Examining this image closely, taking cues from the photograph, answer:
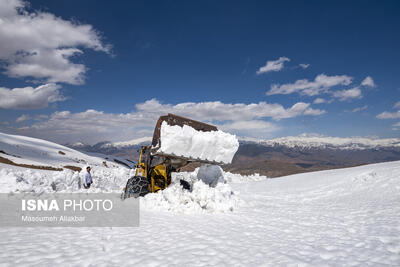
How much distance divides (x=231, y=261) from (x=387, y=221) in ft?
16.8

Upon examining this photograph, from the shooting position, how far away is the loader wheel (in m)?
8.56

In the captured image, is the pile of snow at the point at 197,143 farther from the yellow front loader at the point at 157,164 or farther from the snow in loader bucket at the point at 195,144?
the yellow front loader at the point at 157,164

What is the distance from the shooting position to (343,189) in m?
11.1

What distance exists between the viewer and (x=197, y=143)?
8414mm

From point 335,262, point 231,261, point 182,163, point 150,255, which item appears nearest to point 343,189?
point 182,163

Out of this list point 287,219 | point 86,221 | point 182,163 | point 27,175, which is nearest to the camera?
point 86,221

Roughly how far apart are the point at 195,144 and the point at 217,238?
4.29 metres

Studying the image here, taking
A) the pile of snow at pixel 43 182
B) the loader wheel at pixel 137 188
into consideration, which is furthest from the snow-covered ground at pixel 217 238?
the pile of snow at pixel 43 182

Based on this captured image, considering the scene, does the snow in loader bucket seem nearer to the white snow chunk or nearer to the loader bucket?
the loader bucket

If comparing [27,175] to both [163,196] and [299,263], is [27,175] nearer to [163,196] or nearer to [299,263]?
[163,196]

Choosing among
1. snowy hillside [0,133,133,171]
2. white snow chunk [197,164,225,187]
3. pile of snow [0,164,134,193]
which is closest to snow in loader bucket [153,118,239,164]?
white snow chunk [197,164,225,187]

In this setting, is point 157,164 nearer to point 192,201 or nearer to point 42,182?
point 192,201

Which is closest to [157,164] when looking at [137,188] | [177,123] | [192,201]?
[137,188]

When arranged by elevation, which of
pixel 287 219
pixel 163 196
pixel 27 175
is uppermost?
pixel 27 175
